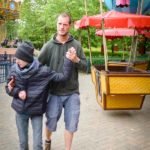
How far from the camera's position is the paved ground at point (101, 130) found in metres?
5.93

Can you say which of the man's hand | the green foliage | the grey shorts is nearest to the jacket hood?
the man's hand

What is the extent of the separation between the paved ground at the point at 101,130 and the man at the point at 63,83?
939 mm

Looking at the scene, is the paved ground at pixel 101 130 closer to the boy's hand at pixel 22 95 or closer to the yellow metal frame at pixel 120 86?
the yellow metal frame at pixel 120 86

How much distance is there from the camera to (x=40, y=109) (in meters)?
4.48

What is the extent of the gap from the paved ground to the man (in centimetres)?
94

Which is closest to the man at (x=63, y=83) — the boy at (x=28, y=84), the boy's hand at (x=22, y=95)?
the boy at (x=28, y=84)

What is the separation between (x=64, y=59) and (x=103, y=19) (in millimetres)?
3294

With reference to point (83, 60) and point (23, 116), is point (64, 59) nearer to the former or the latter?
point (83, 60)

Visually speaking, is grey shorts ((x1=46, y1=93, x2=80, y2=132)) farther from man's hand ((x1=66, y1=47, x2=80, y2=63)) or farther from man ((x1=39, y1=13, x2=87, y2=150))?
man's hand ((x1=66, y1=47, x2=80, y2=63))

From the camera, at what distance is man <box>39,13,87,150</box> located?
4.76m

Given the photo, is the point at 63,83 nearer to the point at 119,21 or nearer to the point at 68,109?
the point at 68,109

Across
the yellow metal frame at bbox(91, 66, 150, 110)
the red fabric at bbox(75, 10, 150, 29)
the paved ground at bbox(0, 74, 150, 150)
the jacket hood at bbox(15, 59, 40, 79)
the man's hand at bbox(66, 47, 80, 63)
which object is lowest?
the paved ground at bbox(0, 74, 150, 150)

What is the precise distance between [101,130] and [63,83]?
7.68 ft

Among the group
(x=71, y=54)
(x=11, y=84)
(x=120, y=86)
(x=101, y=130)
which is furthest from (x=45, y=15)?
(x=11, y=84)
